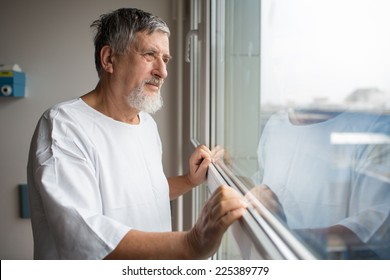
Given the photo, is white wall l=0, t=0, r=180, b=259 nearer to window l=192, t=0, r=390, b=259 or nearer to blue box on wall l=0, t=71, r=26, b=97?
blue box on wall l=0, t=71, r=26, b=97

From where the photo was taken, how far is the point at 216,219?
2.32 feet

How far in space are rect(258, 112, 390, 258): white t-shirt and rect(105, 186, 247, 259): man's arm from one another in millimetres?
115

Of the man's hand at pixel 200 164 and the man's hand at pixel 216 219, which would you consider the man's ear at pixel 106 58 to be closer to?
the man's hand at pixel 200 164

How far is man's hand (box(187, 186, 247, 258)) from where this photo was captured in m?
0.71

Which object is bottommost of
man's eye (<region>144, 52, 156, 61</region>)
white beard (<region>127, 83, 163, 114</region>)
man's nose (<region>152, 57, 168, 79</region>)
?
white beard (<region>127, 83, 163, 114</region>)

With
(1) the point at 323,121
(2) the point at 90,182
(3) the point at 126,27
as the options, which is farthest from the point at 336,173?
(3) the point at 126,27

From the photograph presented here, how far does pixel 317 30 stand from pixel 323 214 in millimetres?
307

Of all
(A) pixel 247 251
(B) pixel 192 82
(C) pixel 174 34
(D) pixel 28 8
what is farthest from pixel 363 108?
(D) pixel 28 8

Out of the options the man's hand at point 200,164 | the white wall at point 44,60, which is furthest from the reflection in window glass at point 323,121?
the white wall at point 44,60

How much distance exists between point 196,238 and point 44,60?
2.30 metres

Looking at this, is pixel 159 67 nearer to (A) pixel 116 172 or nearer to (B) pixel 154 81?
(B) pixel 154 81

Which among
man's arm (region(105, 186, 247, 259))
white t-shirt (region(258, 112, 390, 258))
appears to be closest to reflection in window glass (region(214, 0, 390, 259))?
white t-shirt (region(258, 112, 390, 258))

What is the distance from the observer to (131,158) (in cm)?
126
